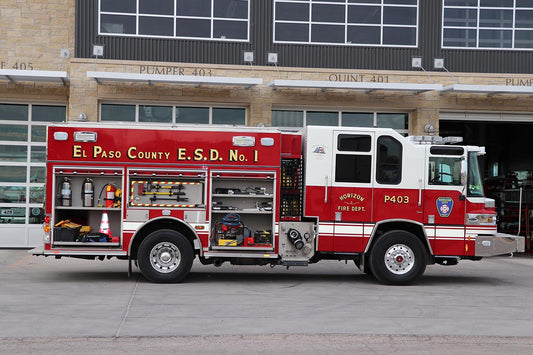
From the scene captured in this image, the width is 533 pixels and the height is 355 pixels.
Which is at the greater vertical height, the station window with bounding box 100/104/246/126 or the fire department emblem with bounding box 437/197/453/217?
the station window with bounding box 100/104/246/126

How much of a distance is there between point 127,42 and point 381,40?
695 cm

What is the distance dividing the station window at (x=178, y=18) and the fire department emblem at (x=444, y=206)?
850 cm

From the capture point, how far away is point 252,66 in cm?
1852

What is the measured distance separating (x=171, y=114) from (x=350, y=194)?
8051mm

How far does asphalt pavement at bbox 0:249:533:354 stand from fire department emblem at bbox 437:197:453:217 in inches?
52.5

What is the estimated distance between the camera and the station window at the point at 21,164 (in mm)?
18656

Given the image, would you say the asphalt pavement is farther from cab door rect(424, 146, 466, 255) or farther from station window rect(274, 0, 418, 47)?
station window rect(274, 0, 418, 47)

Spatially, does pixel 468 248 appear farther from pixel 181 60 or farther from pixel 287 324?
pixel 181 60

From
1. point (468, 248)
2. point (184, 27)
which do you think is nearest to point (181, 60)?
point (184, 27)

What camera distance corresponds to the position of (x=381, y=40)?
62.3 feet

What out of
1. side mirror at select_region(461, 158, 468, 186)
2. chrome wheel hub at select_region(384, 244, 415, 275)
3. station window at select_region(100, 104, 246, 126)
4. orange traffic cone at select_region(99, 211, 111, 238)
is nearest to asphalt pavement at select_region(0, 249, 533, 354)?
chrome wheel hub at select_region(384, 244, 415, 275)

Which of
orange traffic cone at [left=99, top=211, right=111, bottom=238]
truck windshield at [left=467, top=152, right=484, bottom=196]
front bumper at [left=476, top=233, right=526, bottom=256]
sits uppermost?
truck windshield at [left=467, top=152, right=484, bottom=196]

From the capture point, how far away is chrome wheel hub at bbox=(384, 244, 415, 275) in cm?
1213

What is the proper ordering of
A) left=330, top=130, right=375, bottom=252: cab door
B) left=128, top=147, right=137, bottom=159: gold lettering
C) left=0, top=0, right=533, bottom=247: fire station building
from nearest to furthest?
left=128, top=147, right=137, bottom=159: gold lettering, left=330, top=130, right=375, bottom=252: cab door, left=0, top=0, right=533, bottom=247: fire station building
